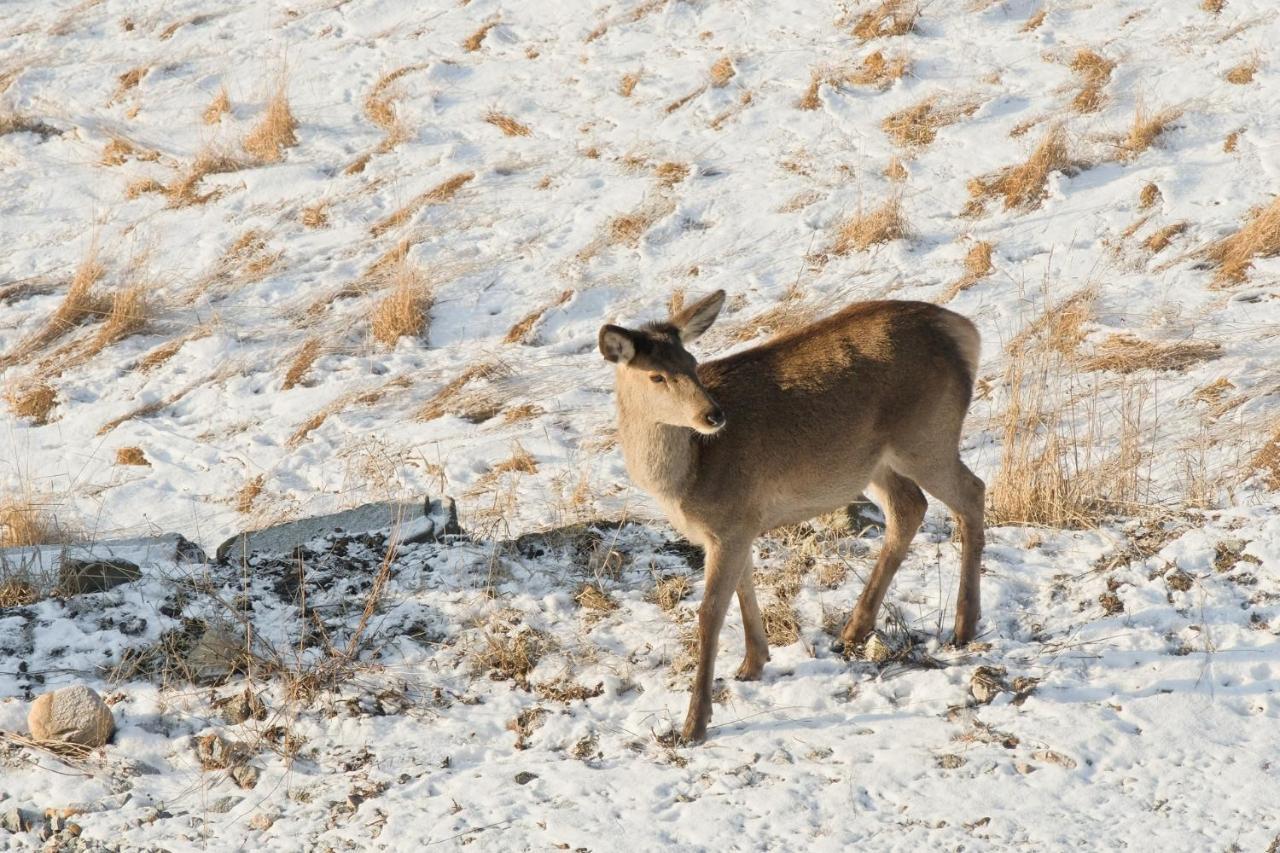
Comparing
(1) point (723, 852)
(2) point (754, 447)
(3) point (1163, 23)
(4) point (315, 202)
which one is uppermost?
(3) point (1163, 23)

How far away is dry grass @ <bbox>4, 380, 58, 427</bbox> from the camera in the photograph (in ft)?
34.9

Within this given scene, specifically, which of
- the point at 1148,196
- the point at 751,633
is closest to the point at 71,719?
the point at 751,633

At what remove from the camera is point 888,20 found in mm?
13602

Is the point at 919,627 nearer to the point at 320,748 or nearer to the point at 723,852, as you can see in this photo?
the point at 723,852

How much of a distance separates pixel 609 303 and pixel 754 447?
5.61 m

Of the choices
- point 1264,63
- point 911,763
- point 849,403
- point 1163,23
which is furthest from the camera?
point 1163,23

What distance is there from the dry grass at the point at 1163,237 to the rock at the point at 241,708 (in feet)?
25.3

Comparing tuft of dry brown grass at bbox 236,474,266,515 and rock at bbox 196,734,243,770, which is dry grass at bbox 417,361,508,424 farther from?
rock at bbox 196,734,243,770

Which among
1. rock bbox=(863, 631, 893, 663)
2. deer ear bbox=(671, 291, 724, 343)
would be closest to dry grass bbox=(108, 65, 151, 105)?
deer ear bbox=(671, 291, 724, 343)

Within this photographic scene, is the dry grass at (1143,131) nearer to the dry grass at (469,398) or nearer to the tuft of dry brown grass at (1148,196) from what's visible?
the tuft of dry brown grass at (1148,196)

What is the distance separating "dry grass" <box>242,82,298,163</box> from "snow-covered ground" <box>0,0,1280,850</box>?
15 cm

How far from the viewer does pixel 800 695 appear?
A: 541 cm

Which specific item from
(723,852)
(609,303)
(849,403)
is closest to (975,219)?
(609,303)

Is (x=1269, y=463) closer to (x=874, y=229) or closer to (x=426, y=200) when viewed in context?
(x=874, y=229)
